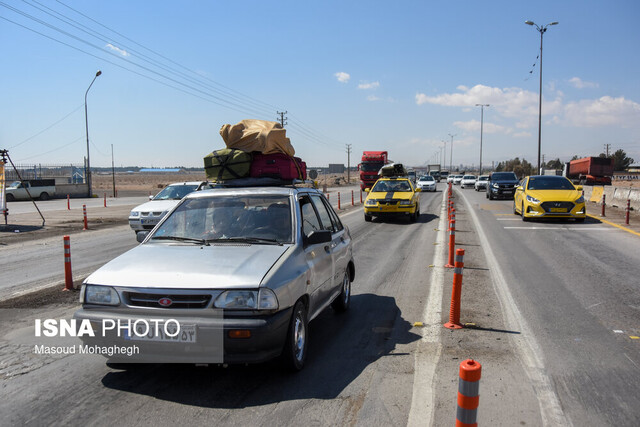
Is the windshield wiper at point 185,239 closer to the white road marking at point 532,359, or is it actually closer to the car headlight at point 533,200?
the white road marking at point 532,359

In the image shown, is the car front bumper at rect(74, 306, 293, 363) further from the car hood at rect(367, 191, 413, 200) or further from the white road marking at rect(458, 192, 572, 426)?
the car hood at rect(367, 191, 413, 200)

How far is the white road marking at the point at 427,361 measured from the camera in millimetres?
3693

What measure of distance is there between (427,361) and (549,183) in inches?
642

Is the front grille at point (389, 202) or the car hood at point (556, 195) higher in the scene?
the car hood at point (556, 195)

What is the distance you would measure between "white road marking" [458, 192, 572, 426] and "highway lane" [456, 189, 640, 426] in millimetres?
52

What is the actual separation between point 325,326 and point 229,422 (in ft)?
8.34

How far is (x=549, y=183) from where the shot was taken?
18906 millimetres

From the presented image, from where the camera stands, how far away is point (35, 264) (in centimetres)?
1052

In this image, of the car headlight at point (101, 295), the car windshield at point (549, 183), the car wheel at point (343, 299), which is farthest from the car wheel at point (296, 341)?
the car windshield at point (549, 183)

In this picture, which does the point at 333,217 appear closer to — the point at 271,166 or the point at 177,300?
the point at 271,166

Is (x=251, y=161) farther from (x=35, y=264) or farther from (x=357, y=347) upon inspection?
(x=35, y=264)

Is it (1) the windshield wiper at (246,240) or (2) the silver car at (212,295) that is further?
(1) the windshield wiper at (246,240)

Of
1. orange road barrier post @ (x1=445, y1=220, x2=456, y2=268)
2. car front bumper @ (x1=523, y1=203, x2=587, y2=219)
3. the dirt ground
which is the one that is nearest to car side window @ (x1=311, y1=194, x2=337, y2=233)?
orange road barrier post @ (x1=445, y1=220, x2=456, y2=268)

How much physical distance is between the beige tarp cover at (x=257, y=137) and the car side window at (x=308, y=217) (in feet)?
3.97
